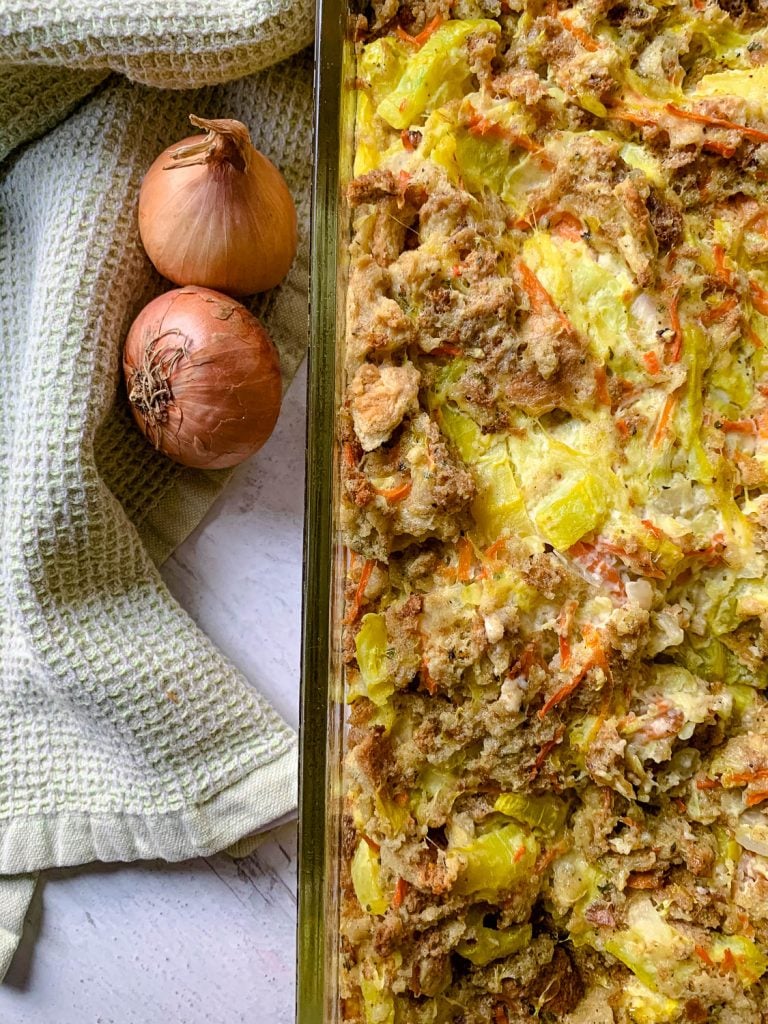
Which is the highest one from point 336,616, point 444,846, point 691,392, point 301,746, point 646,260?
point 646,260

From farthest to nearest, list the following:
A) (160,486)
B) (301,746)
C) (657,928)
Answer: (160,486)
(301,746)
(657,928)

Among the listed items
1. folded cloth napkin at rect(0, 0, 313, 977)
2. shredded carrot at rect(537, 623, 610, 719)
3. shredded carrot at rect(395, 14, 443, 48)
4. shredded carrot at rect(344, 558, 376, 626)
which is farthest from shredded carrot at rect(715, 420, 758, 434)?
folded cloth napkin at rect(0, 0, 313, 977)

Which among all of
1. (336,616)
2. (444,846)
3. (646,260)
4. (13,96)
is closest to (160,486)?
(336,616)

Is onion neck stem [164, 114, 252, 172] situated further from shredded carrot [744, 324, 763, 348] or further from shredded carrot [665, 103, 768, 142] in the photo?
shredded carrot [744, 324, 763, 348]

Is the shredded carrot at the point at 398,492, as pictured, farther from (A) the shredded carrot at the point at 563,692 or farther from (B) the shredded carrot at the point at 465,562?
(A) the shredded carrot at the point at 563,692

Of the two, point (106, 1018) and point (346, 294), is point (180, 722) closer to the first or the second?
point (106, 1018)

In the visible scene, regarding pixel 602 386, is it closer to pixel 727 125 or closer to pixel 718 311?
pixel 718 311
